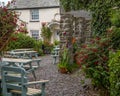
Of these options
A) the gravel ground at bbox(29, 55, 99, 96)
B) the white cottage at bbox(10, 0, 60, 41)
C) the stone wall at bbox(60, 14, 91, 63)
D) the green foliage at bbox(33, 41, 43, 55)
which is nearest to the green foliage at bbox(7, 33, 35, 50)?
the green foliage at bbox(33, 41, 43, 55)

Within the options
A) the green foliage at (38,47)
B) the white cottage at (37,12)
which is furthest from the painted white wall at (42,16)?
the green foliage at (38,47)

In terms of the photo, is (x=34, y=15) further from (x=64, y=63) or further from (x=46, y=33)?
(x=64, y=63)

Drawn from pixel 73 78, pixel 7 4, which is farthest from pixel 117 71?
pixel 73 78

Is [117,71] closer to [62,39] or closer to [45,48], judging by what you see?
[62,39]

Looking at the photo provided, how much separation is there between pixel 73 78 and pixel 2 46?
4.31m

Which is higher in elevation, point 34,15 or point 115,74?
point 34,15

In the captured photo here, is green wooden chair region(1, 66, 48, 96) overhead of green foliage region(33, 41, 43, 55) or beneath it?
overhead

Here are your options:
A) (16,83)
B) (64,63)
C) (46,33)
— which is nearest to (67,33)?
(64,63)

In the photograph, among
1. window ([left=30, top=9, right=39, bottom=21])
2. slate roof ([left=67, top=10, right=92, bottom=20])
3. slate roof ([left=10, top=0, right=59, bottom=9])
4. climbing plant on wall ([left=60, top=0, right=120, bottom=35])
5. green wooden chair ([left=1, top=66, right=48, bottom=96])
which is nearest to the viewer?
green wooden chair ([left=1, top=66, right=48, bottom=96])

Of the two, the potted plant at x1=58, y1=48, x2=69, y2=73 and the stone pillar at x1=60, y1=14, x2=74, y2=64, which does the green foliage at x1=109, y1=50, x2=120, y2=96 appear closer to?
the potted plant at x1=58, y1=48, x2=69, y2=73

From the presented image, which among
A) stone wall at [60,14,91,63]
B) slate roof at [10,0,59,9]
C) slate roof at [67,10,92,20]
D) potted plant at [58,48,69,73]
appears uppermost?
slate roof at [10,0,59,9]

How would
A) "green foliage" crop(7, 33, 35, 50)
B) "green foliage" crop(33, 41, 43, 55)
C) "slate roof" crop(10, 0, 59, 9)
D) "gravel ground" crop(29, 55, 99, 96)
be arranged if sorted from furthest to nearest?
"slate roof" crop(10, 0, 59, 9), "green foliage" crop(33, 41, 43, 55), "green foliage" crop(7, 33, 35, 50), "gravel ground" crop(29, 55, 99, 96)

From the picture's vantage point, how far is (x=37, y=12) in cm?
3002

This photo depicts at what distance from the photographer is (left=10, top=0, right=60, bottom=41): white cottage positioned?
28.9 m
